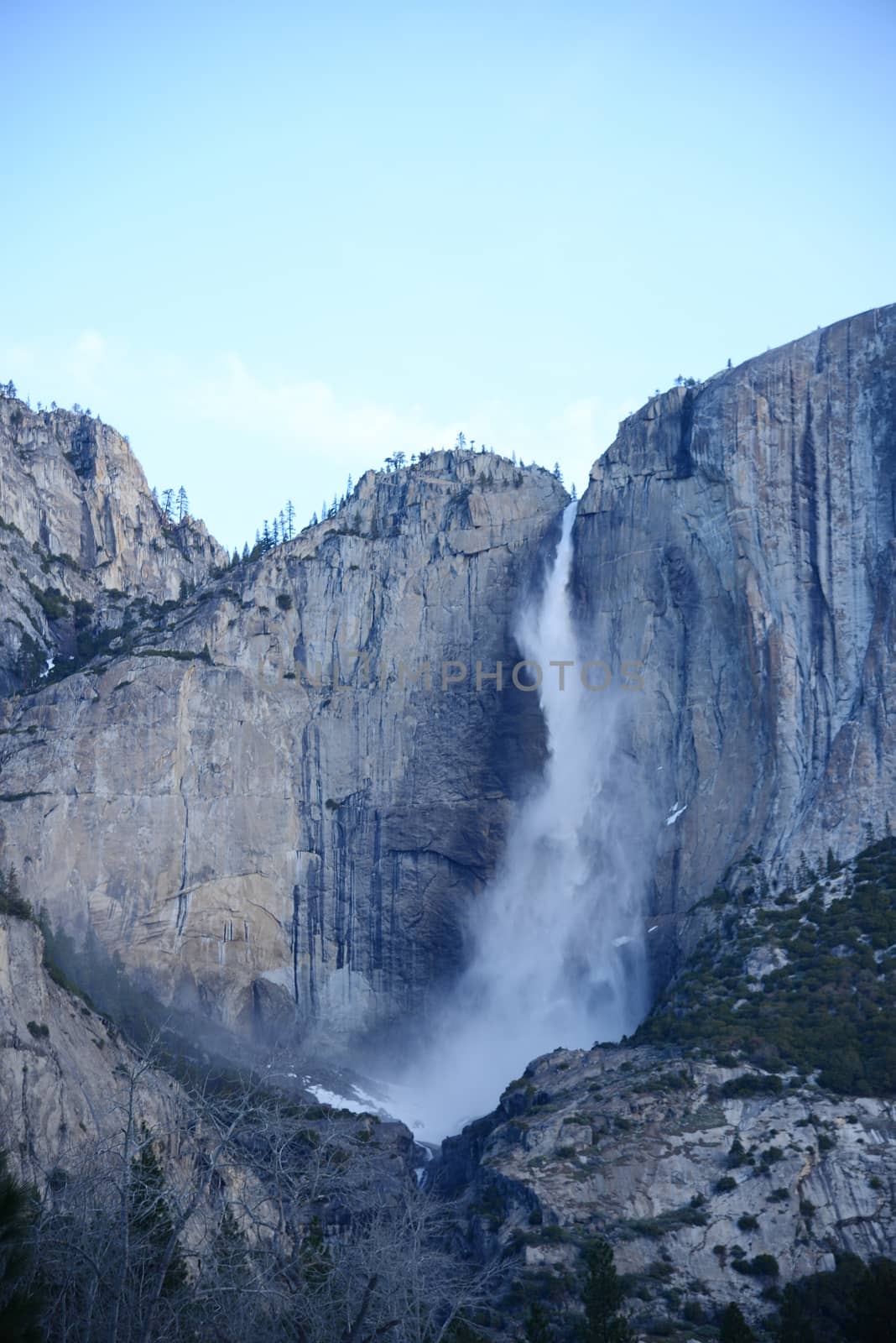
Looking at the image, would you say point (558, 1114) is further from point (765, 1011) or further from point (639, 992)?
point (639, 992)

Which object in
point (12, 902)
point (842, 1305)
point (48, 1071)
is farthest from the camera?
point (12, 902)

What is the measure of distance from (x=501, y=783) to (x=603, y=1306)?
49.1m

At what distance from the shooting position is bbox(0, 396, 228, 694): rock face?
93812 millimetres

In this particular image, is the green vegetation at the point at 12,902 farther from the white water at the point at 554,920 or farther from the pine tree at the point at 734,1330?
the pine tree at the point at 734,1330

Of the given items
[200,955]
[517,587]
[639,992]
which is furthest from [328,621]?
[639,992]

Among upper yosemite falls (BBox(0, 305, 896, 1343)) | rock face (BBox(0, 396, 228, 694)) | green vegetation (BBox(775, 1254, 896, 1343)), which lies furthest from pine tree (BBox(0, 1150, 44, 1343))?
rock face (BBox(0, 396, 228, 694))

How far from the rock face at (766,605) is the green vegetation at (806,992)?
323cm

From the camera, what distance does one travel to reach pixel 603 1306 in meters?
41.1

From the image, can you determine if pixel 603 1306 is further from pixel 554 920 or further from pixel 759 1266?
pixel 554 920

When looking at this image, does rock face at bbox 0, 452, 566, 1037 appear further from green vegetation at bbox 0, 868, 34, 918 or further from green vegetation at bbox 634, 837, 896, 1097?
green vegetation at bbox 634, 837, 896, 1097

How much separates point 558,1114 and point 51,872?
104 feet

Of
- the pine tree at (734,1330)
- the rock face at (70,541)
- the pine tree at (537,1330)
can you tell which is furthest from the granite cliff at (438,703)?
the pine tree at (537,1330)

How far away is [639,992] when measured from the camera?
78.9 meters

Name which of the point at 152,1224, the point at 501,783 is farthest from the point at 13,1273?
the point at 501,783
